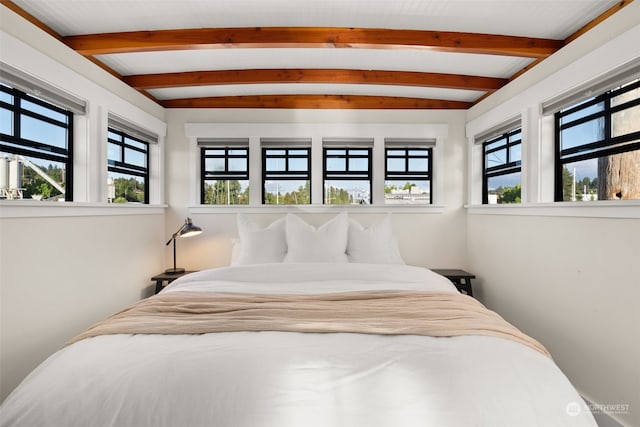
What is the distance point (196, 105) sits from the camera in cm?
349

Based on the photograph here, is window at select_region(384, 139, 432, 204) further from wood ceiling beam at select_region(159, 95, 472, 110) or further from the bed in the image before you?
the bed

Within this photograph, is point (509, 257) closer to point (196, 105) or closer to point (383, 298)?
point (383, 298)

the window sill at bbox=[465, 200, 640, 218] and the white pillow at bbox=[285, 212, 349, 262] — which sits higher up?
the window sill at bbox=[465, 200, 640, 218]

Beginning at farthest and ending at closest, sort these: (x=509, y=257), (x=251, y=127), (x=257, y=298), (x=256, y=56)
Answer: (x=251, y=127), (x=509, y=257), (x=256, y=56), (x=257, y=298)

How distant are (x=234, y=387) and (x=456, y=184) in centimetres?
323

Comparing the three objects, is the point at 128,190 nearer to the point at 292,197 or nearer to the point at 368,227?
the point at 292,197

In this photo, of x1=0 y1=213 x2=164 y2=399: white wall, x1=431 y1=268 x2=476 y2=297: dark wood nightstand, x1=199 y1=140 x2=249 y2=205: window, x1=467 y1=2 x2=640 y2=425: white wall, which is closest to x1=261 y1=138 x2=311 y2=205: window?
x1=199 y1=140 x2=249 y2=205: window

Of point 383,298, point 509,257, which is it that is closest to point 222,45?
point 383,298

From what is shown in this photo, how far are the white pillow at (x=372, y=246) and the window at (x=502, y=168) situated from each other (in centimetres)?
122

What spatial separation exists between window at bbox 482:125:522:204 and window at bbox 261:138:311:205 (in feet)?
6.45

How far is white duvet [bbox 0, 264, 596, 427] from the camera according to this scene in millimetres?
999

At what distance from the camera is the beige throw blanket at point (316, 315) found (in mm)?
1379

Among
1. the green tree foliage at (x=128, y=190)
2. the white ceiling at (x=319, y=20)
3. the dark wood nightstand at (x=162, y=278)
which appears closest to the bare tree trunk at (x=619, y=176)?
the white ceiling at (x=319, y=20)

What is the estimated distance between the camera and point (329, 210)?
3471 mm
